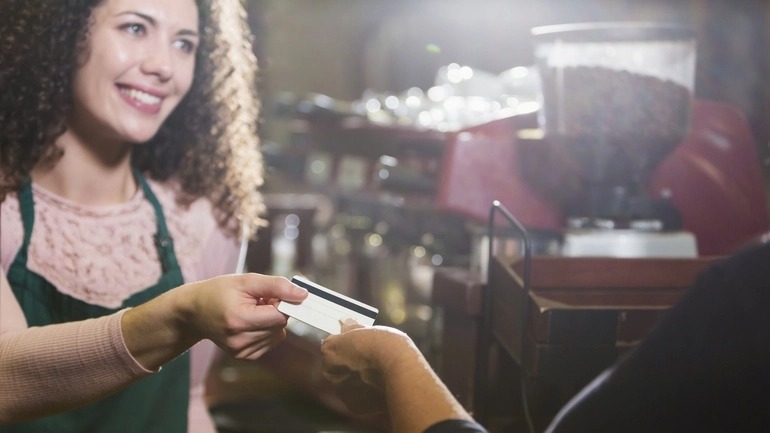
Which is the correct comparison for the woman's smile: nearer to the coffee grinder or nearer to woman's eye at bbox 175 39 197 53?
woman's eye at bbox 175 39 197 53

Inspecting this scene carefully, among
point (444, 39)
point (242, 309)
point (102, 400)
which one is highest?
point (444, 39)

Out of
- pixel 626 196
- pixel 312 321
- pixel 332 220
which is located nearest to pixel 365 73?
pixel 332 220

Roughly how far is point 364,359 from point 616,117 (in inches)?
32.1

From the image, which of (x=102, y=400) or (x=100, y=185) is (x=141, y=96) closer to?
(x=100, y=185)

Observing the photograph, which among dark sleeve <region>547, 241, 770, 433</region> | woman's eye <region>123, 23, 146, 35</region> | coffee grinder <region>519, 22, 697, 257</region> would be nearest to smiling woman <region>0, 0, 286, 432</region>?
woman's eye <region>123, 23, 146, 35</region>

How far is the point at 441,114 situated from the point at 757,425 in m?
1.62

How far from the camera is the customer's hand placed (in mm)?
858

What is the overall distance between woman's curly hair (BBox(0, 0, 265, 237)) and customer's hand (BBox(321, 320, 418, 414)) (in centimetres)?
68

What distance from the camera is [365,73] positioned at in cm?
507

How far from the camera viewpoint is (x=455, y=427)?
0.76 meters

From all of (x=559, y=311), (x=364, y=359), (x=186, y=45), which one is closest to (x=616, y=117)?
(x=559, y=311)

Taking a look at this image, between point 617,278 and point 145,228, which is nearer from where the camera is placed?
point 617,278

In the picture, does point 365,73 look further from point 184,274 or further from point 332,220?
point 184,274

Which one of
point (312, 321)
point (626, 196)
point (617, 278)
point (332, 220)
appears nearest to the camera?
point (312, 321)
